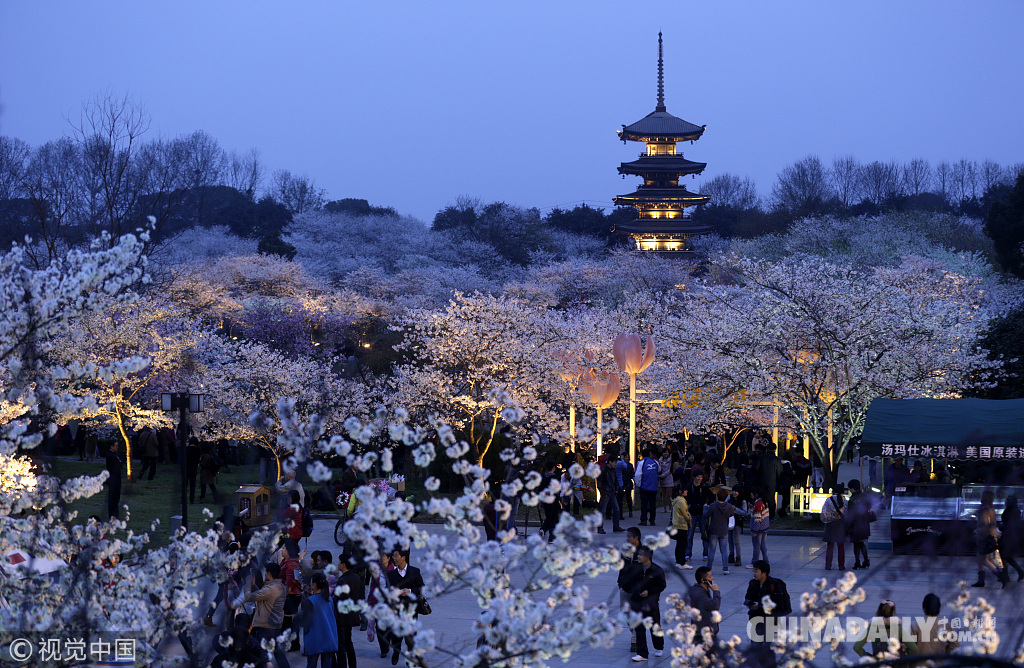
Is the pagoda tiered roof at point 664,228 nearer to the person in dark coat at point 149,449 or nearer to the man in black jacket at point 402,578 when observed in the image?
the person in dark coat at point 149,449

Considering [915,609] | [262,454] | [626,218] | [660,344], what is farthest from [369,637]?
[626,218]

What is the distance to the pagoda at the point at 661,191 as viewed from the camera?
2552 inches

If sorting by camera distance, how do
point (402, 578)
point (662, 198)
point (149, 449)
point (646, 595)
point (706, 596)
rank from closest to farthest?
point (706, 596)
point (646, 595)
point (402, 578)
point (149, 449)
point (662, 198)

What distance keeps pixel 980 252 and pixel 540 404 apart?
1120 inches

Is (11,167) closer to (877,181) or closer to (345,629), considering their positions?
(345,629)

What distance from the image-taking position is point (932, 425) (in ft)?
60.5

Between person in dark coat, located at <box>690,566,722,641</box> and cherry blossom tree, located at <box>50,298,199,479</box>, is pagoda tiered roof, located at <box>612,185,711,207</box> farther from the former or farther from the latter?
person in dark coat, located at <box>690,566,722,641</box>

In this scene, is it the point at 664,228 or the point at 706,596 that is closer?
the point at 706,596

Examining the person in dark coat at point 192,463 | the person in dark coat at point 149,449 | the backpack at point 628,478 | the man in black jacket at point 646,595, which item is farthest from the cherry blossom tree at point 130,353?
the man in black jacket at point 646,595

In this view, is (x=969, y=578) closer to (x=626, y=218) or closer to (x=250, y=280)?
(x=250, y=280)

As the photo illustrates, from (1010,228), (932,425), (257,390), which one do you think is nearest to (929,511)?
(932,425)

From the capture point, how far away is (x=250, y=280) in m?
51.9

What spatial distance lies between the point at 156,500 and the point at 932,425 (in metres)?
17.3

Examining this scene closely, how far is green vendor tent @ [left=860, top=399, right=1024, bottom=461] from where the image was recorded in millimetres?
18062
